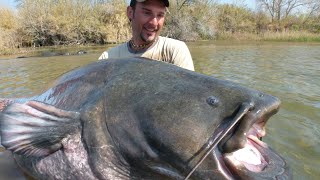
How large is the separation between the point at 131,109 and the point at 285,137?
249 centimetres

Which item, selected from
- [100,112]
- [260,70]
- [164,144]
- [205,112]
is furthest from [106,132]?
[260,70]

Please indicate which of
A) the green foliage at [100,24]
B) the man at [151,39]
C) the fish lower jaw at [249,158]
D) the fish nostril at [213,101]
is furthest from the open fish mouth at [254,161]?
the green foliage at [100,24]

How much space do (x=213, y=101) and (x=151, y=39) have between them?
6.60 feet

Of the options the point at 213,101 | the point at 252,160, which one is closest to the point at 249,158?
the point at 252,160

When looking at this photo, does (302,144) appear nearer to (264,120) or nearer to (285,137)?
(285,137)

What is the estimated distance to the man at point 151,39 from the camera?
3.58 m

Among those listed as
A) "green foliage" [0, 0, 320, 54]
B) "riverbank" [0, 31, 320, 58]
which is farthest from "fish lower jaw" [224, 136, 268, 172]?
"green foliage" [0, 0, 320, 54]

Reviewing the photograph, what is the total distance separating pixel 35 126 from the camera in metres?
2.15

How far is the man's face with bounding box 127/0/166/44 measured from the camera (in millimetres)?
3557

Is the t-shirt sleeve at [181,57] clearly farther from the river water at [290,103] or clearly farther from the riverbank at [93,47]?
the riverbank at [93,47]

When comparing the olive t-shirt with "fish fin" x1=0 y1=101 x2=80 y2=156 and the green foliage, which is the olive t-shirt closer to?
"fish fin" x1=0 y1=101 x2=80 y2=156

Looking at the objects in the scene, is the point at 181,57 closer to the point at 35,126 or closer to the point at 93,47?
the point at 35,126

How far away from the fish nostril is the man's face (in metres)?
1.93

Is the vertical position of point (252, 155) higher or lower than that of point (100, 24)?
lower
